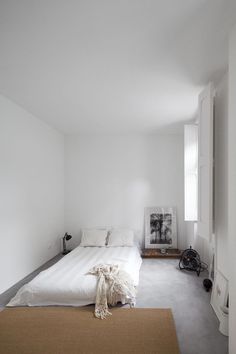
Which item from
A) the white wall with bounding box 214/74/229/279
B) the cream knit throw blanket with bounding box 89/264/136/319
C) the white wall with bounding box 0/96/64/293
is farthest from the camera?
the white wall with bounding box 0/96/64/293

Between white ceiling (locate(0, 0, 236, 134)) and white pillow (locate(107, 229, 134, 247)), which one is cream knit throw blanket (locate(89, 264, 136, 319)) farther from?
white ceiling (locate(0, 0, 236, 134))

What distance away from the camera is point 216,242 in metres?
2.71

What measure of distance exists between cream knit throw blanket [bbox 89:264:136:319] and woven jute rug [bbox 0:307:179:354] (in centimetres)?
11

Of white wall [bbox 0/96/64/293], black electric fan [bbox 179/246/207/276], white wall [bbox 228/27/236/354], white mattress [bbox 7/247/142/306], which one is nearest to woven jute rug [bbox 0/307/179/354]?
white mattress [bbox 7/247/142/306]

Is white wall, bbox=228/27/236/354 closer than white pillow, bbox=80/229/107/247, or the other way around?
white wall, bbox=228/27/236/354

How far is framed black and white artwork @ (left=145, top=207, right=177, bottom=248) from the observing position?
4.93m

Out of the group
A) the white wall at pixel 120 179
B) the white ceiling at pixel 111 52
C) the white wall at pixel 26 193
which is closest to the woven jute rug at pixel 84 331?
the white wall at pixel 26 193

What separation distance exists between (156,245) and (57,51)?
13.5 ft

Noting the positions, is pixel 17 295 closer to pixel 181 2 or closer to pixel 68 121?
pixel 68 121

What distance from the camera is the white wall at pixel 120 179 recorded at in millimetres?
5051

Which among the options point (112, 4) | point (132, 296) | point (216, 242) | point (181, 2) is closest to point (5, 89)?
point (112, 4)

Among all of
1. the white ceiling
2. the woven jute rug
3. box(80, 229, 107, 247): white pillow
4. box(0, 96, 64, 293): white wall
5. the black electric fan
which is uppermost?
the white ceiling

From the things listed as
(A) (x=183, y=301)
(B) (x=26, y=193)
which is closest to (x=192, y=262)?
(A) (x=183, y=301)

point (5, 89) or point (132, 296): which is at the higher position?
point (5, 89)
